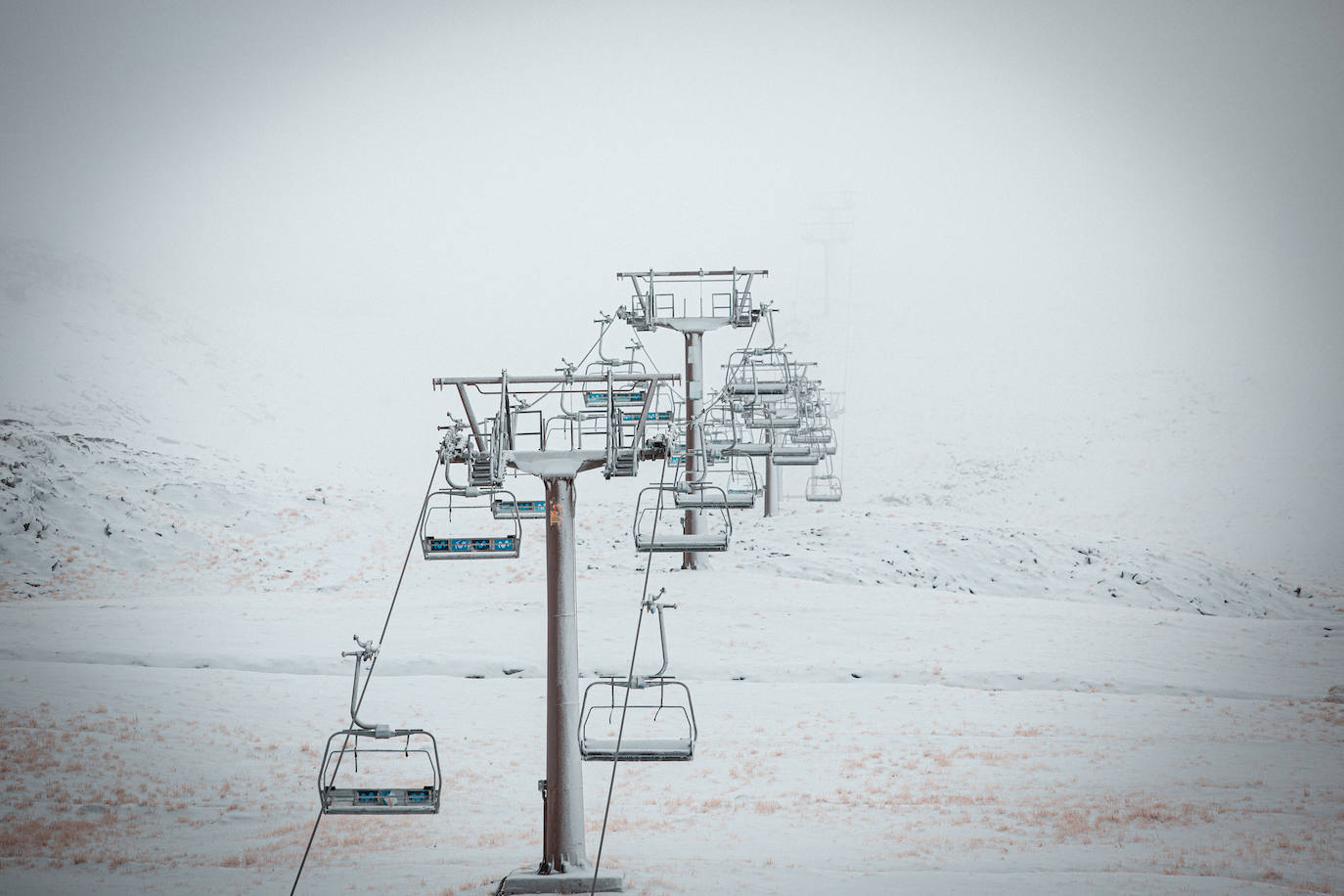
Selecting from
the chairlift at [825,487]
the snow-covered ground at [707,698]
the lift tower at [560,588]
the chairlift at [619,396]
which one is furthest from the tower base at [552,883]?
the chairlift at [825,487]

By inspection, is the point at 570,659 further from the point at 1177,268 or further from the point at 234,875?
the point at 1177,268

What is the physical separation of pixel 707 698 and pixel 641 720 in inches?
47.9

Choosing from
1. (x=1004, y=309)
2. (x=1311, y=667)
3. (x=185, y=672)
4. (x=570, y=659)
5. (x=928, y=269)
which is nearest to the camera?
(x=570, y=659)

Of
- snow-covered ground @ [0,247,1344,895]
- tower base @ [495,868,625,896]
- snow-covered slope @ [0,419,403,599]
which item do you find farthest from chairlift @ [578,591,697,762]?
snow-covered slope @ [0,419,403,599]

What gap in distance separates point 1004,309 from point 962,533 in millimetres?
54215

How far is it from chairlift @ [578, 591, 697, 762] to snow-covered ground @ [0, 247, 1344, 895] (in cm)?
59

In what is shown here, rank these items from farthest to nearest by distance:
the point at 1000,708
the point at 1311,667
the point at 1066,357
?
the point at 1066,357
the point at 1311,667
the point at 1000,708

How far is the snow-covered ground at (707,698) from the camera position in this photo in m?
12.5

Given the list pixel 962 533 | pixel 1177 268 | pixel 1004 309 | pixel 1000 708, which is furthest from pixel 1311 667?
pixel 1177 268

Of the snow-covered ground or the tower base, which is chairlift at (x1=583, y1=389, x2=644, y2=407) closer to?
the tower base

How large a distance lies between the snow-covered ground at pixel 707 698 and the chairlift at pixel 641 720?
0.59 metres

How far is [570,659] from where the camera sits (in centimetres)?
1049

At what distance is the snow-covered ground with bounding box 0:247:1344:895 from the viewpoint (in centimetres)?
1255

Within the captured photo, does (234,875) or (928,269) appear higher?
(928,269)
